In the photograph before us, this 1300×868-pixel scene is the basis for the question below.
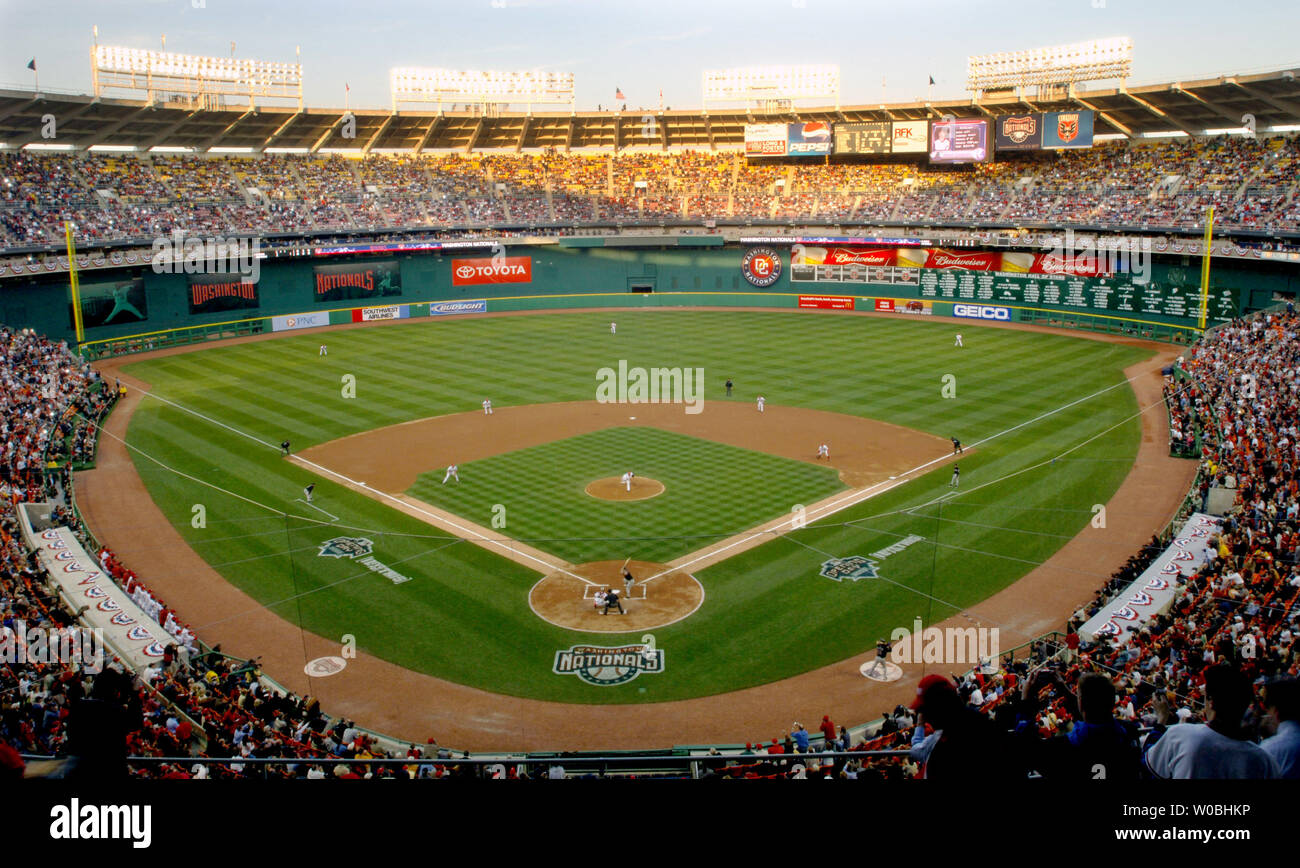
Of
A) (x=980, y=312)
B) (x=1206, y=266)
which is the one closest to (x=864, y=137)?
(x=980, y=312)

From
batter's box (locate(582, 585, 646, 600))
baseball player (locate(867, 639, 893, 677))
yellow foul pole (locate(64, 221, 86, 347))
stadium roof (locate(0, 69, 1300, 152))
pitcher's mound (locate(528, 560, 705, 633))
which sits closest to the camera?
baseball player (locate(867, 639, 893, 677))

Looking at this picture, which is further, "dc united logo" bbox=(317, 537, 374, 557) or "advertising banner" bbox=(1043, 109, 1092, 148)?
"advertising banner" bbox=(1043, 109, 1092, 148)

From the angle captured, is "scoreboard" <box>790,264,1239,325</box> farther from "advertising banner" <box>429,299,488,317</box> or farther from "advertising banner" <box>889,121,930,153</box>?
"advertising banner" <box>429,299,488,317</box>

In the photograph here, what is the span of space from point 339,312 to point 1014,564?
60.9 metres

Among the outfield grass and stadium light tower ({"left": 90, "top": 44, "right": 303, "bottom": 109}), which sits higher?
stadium light tower ({"left": 90, "top": 44, "right": 303, "bottom": 109})

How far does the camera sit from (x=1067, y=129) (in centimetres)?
7062

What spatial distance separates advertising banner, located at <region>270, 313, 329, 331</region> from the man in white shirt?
7401cm

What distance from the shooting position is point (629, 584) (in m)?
25.7

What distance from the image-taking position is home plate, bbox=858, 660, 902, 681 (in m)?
21.7

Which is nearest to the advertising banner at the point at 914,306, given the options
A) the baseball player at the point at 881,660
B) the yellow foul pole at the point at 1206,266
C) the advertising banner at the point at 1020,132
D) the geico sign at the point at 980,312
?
the geico sign at the point at 980,312

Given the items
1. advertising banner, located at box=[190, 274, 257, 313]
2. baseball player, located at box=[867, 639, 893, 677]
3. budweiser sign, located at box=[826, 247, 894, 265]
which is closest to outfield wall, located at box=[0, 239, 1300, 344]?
advertising banner, located at box=[190, 274, 257, 313]

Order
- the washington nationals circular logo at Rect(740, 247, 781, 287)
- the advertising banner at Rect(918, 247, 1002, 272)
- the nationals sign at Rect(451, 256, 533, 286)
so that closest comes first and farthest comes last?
the advertising banner at Rect(918, 247, 1002, 272)
the nationals sign at Rect(451, 256, 533, 286)
the washington nationals circular logo at Rect(740, 247, 781, 287)

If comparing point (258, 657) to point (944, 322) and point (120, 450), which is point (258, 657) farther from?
point (944, 322)
